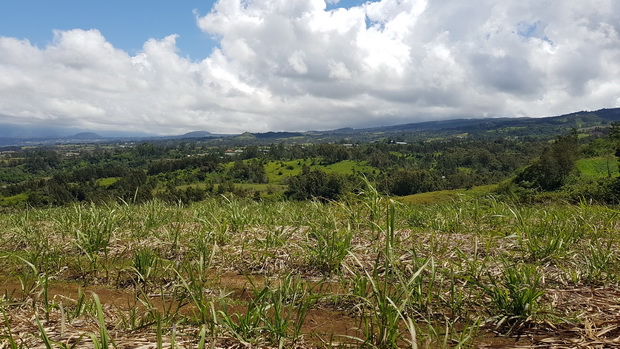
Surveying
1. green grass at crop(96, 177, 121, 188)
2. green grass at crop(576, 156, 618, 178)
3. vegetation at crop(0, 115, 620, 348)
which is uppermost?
vegetation at crop(0, 115, 620, 348)

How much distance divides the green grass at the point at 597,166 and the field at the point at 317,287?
315ft

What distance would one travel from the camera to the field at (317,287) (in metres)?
2.49

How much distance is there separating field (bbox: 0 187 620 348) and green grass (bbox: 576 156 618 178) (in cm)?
9606

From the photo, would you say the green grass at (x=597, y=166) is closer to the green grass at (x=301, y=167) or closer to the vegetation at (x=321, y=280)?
the green grass at (x=301, y=167)

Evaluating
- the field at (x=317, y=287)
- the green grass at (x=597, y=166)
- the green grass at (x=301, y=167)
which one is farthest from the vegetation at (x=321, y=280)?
the green grass at (x=301, y=167)

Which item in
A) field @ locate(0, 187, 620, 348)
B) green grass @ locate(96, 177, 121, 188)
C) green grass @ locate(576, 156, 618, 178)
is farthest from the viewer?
green grass @ locate(96, 177, 121, 188)

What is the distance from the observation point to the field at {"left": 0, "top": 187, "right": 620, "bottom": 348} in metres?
2.49

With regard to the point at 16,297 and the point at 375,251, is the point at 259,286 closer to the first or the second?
the point at 375,251

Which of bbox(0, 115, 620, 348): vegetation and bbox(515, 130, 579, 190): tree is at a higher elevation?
bbox(0, 115, 620, 348): vegetation

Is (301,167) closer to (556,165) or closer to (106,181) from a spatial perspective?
(106,181)

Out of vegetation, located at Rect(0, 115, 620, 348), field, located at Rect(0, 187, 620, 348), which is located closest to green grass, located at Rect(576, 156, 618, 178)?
vegetation, located at Rect(0, 115, 620, 348)

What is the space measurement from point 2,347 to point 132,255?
2.95 m

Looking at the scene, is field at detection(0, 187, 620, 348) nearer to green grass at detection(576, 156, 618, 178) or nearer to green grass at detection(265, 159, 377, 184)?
green grass at detection(576, 156, 618, 178)

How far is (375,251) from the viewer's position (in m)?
4.41
